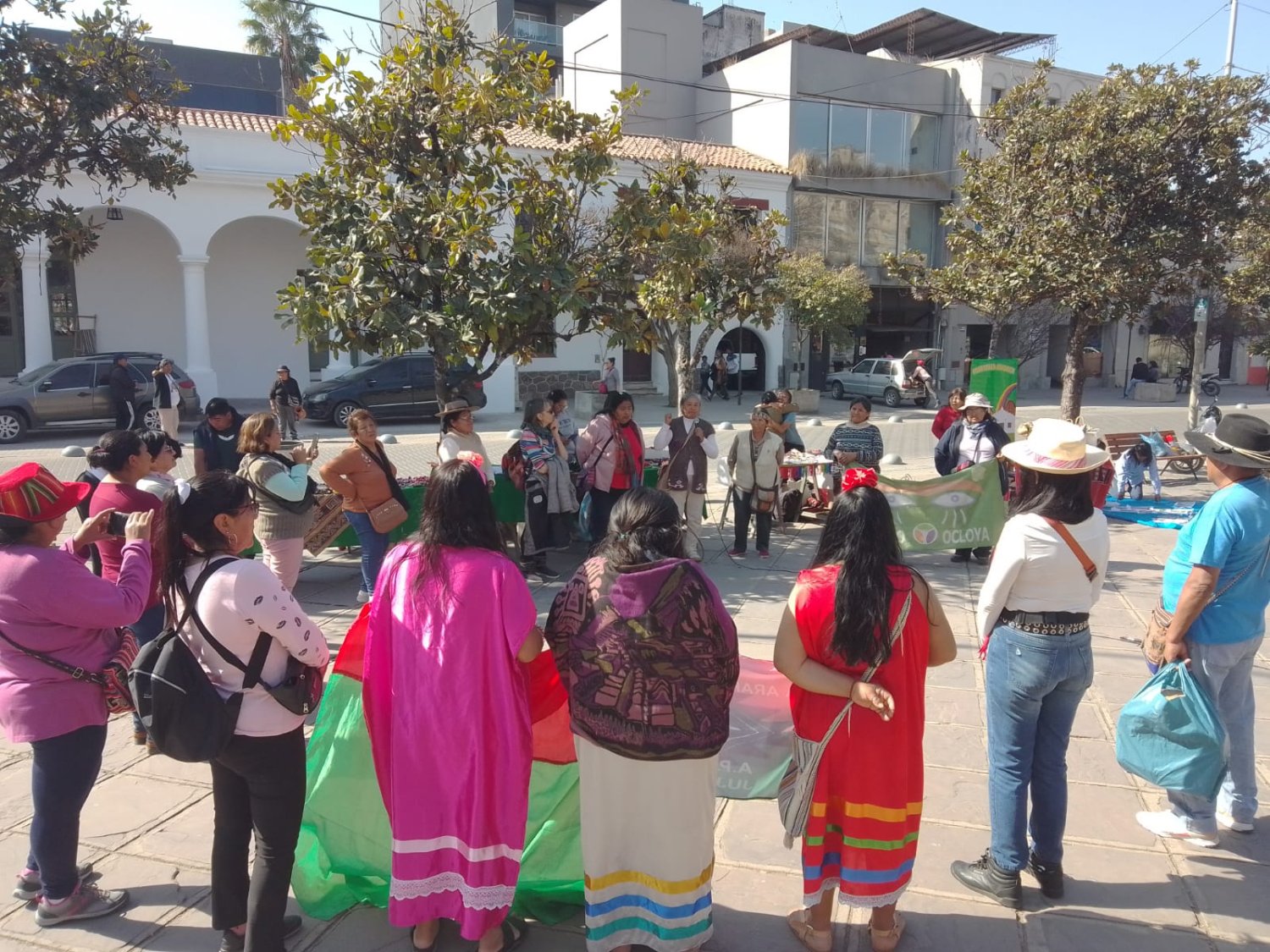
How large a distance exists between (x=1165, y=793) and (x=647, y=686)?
→ 2.89 meters

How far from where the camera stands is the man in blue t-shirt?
3.27m

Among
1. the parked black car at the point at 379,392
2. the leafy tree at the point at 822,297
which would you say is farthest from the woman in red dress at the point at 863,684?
the leafy tree at the point at 822,297

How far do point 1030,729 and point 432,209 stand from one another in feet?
17.5

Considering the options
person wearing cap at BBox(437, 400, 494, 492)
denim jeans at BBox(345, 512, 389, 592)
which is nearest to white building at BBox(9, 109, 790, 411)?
person wearing cap at BBox(437, 400, 494, 492)

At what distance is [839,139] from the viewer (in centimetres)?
2938

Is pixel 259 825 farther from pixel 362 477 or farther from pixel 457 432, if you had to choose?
pixel 457 432

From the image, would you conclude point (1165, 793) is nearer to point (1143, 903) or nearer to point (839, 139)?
point (1143, 903)

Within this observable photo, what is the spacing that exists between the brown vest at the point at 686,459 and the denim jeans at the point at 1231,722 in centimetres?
476

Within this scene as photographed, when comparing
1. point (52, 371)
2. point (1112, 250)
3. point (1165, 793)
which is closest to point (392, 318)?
point (1165, 793)

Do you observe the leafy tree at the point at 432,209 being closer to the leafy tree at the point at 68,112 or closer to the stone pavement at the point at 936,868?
the leafy tree at the point at 68,112

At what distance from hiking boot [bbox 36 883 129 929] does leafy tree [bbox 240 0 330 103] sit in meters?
31.2

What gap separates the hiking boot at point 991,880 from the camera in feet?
10.5

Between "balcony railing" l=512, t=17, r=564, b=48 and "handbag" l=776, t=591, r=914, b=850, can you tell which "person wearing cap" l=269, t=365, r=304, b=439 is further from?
"balcony railing" l=512, t=17, r=564, b=48

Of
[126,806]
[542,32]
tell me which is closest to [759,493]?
[126,806]
